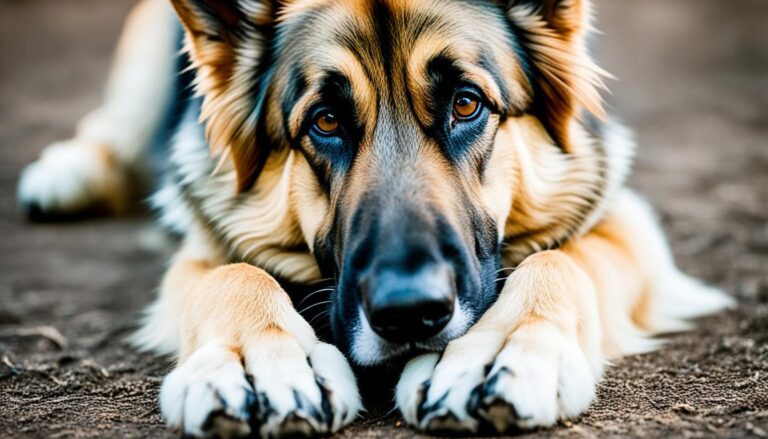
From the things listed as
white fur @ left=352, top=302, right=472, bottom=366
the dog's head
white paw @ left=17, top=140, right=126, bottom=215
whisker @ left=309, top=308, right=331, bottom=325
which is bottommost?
white paw @ left=17, top=140, right=126, bottom=215

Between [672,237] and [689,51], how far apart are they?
5.59 metres

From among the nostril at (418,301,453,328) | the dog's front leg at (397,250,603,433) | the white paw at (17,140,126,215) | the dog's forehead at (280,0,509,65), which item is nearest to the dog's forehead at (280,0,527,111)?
the dog's forehead at (280,0,509,65)

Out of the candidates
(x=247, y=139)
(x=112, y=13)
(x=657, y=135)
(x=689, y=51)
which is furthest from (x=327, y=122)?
(x=112, y=13)

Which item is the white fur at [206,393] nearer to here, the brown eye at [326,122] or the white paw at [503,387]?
the white paw at [503,387]

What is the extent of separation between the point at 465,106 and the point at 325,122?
1.78ft

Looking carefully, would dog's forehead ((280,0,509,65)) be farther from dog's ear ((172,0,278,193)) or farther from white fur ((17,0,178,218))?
white fur ((17,0,178,218))

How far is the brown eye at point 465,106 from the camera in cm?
312

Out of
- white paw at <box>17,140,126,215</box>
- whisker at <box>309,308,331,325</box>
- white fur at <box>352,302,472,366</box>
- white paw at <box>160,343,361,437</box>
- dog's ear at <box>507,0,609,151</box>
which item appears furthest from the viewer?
white paw at <box>17,140,126,215</box>

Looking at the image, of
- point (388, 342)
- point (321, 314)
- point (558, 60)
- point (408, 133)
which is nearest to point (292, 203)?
point (321, 314)

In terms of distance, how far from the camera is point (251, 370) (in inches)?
99.4

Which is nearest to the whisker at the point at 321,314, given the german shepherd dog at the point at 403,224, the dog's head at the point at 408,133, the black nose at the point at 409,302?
the german shepherd dog at the point at 403,224

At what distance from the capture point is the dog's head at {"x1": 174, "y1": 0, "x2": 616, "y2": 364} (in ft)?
8.74

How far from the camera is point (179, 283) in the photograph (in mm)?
3723

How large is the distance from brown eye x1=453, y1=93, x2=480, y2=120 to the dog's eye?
46cm
